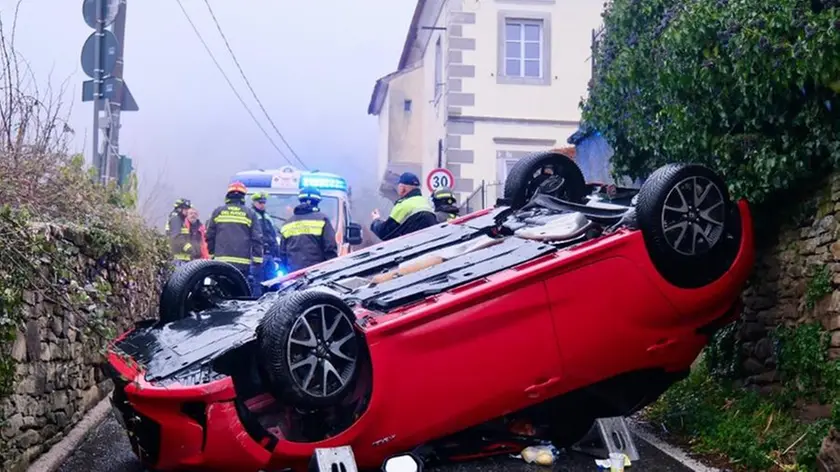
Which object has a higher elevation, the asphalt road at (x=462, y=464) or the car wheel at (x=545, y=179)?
the car wheel at (x=545, y=179)

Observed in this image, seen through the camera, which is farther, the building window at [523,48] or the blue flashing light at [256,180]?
the building window at [523,48]

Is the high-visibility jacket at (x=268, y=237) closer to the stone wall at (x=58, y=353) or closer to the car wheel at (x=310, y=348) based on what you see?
the stone wall at (x=58, y=353)

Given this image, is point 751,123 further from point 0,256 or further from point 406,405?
point 0,256

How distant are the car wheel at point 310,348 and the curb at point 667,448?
2.16 m

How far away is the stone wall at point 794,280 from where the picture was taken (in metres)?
5.48

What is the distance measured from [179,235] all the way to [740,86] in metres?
7.73

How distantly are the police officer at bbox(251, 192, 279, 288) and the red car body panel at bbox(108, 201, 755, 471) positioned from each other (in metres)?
5.80

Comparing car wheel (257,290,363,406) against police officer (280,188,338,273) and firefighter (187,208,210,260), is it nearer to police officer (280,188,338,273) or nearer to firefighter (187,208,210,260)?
police officer (280,188,338,273)

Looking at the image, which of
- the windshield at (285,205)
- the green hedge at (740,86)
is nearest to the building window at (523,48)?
the windshield at (285,205)

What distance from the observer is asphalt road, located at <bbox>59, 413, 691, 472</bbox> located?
549cm

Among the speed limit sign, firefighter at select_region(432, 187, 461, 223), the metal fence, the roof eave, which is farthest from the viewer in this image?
the roof eave

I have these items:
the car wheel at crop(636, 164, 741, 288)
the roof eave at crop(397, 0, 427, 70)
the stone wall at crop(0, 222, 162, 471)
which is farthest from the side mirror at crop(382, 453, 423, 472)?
the roof eave at crop(397, 0, 427, 70)

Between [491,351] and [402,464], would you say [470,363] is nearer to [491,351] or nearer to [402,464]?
[491,351]

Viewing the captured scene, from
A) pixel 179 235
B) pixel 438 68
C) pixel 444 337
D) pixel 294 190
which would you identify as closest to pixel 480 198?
pixel 294 190
